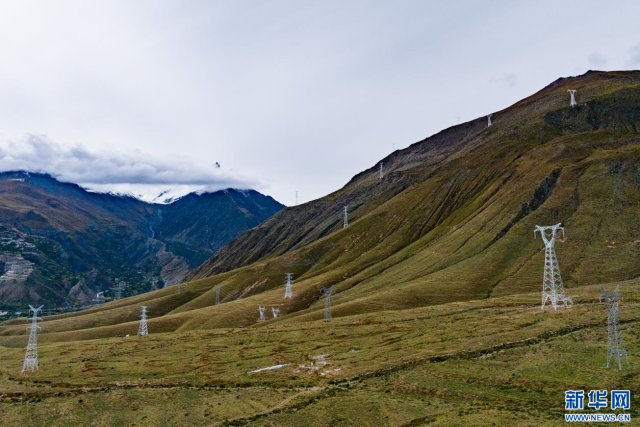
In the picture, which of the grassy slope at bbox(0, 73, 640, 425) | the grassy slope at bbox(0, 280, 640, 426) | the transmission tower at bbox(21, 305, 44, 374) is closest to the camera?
the grassy slope at bbox(0, 280, 640, 426)

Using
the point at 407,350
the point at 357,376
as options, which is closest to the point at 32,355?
the point at 357,376

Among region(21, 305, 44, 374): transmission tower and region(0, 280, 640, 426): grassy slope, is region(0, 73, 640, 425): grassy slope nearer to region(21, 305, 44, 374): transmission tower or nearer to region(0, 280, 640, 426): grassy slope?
region(0, 280, 640, 426): grassy slope

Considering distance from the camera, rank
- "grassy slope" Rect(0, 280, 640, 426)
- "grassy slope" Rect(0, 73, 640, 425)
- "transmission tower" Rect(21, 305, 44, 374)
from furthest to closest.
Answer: "transmission tower" Rect(21, 305, 44, 374) → "grassy slope" Rect(0, 73, 640, 425) → "grassy slope" Rect(0, 280, 640, 426)

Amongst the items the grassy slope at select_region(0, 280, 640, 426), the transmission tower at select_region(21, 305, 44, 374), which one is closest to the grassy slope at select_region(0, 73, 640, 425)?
the grassy slope at select_region(0, 280, 640, 426)

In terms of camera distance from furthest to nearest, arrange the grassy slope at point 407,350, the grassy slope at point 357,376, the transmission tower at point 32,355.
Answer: the transmission tower at point 32,355 → the grassy slope at point 407,350 → the grassy slope at point 357,376

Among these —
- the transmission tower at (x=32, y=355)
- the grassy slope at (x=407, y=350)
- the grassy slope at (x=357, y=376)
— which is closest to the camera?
the grassy slope at (x=357, y=376)

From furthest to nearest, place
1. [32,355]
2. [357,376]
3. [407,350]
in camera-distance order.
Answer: [32,355], [407,350], [357,376]

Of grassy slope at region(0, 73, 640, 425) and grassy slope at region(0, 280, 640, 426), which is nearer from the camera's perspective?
grassy slope at region(0, 280, 640, 426)

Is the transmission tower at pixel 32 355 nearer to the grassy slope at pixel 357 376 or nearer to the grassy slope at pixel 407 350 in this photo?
the grassy slope at pixel 357 376

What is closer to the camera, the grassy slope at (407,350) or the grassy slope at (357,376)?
the grassy slope at (357,376)

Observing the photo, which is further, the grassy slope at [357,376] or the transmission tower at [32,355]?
the transmission tower at [32,355]

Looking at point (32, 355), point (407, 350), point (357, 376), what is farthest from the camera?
point (32, 355)

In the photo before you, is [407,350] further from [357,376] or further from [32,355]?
[32,355]

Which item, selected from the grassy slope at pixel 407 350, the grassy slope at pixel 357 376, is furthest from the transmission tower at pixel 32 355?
the grassy slope at pixel 407 350
